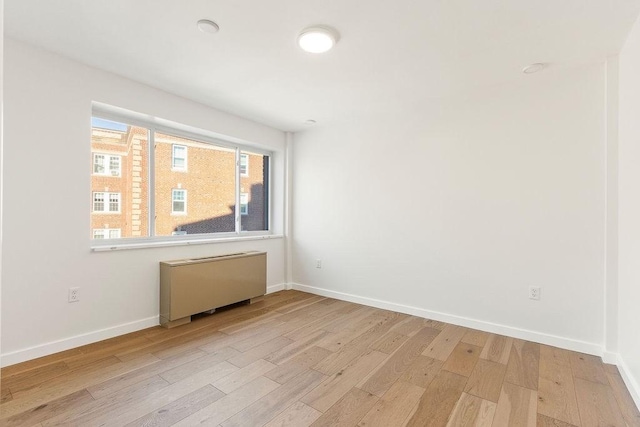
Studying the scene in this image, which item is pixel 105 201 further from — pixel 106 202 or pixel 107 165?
pixel 107 165

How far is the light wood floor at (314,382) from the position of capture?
1891mm

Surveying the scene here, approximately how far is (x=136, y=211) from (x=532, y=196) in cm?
374

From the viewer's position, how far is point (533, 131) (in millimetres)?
2902

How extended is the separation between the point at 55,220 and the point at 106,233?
0.47 m

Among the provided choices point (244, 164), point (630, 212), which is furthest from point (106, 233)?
point (630, 212)

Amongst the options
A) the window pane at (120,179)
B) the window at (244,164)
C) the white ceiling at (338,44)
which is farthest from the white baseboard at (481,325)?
the window pane at (120,179)

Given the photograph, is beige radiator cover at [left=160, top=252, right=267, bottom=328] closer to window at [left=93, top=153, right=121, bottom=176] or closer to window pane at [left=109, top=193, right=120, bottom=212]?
window pane at [left=109, top=193, right=120, bottom=212]

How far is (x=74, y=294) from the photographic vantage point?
270 cm

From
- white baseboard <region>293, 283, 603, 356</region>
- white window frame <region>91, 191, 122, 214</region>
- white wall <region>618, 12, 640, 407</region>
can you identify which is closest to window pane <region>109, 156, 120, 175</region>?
white window frame <region>91, 191, 122, 214</region>

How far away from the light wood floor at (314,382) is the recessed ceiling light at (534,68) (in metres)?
2.32

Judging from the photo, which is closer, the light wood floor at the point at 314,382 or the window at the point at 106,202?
the light wood floor at the point at 314,382

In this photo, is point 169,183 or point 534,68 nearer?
point 534,68

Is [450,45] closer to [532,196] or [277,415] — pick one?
[532,196]

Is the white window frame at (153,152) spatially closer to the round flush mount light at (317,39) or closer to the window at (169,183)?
the window at (169,183)
